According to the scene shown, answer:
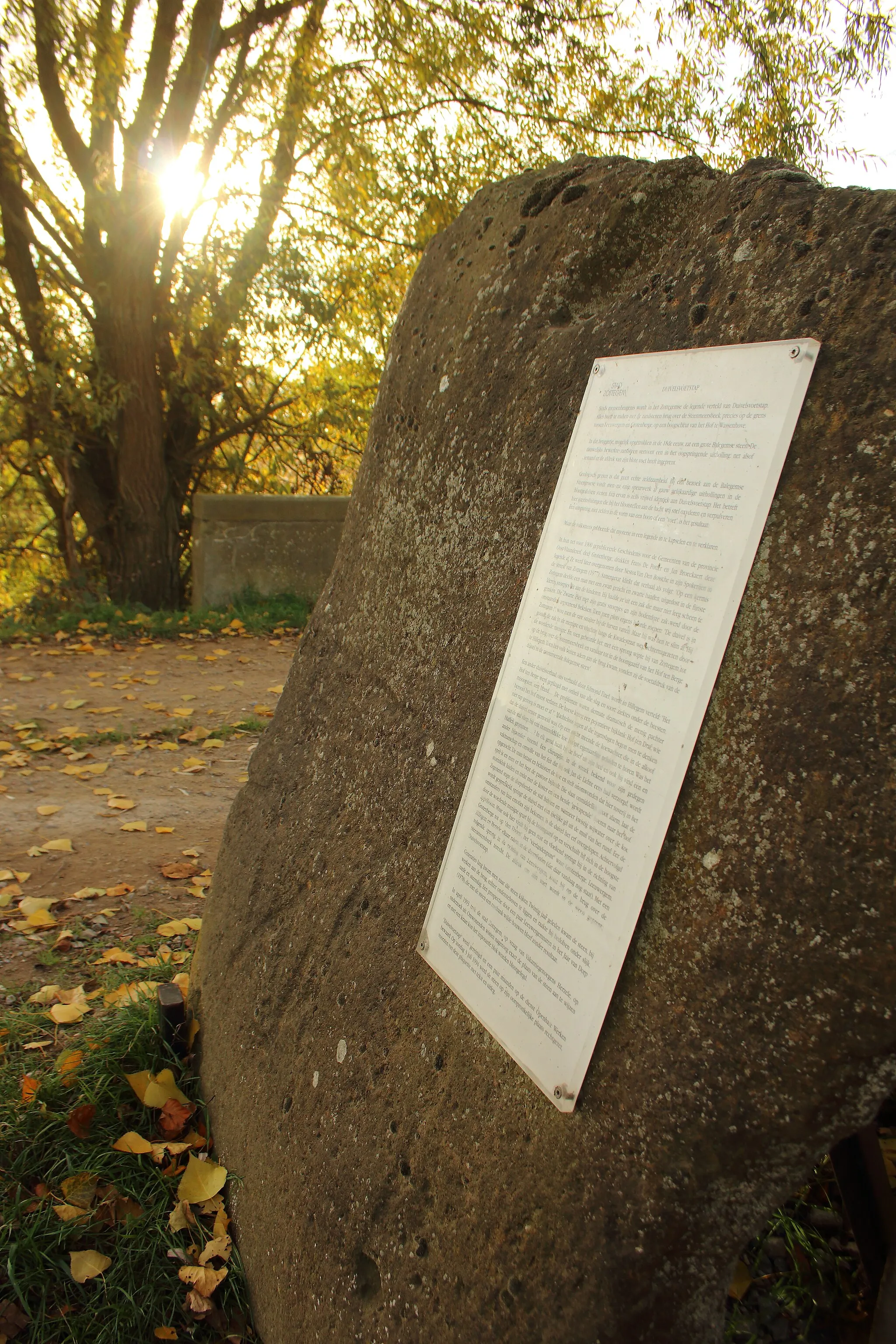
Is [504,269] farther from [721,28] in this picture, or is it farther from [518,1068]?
[721,28]

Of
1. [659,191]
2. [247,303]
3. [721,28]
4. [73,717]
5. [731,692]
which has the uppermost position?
[721,28]

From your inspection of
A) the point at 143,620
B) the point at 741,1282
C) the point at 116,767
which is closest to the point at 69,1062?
the point at 741,1282

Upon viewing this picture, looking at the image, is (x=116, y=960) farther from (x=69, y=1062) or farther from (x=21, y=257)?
(x=21, y=257)

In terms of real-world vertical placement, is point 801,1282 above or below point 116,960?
above

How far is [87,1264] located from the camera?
1980mm

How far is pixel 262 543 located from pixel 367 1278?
795 cm

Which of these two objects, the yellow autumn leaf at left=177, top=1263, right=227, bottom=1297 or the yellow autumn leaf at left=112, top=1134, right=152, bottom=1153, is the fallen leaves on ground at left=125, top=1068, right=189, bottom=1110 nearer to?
the yellow autumn leaf at left=112, top=1134, right=152, bottom=1153

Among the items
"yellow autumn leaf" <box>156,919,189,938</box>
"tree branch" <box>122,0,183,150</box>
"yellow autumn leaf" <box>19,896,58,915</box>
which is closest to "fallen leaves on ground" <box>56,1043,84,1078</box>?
"yellow autumn leaf" <box>156,919,189,938</box>

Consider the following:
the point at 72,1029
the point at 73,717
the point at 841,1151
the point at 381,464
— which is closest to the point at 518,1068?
the point at 841,1151

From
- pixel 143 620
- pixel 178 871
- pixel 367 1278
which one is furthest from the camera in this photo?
pixel 143 620

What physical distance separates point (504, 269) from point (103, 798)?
3295mm

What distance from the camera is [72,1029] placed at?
2664 mm

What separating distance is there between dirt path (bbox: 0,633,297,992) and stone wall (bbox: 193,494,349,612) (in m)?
1.11

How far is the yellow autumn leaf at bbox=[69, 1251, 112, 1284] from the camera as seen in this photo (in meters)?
1.96
